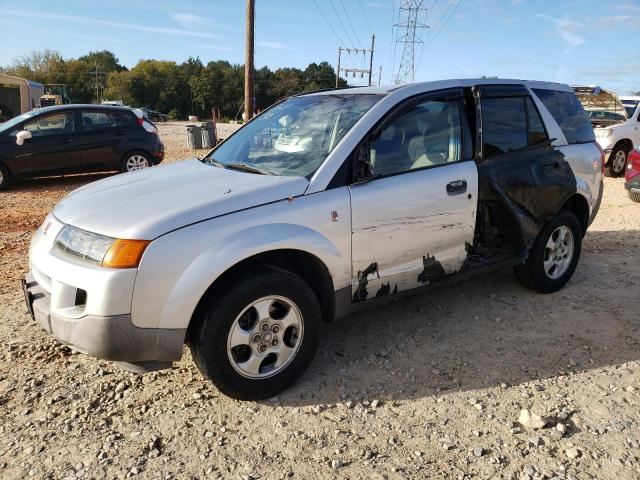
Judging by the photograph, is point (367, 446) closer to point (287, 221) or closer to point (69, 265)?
point (287, 221)

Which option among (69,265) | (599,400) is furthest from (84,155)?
(599,400)

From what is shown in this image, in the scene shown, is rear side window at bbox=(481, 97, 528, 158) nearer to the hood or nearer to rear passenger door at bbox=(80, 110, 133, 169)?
the hood

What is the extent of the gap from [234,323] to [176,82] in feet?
298

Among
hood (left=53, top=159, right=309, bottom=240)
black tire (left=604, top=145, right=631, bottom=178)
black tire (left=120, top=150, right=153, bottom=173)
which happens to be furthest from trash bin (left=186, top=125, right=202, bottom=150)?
hood (left=53, top=159, right=309, bottom=240)

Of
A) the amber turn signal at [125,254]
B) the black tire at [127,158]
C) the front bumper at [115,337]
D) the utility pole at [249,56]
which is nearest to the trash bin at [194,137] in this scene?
the utility pole at [249,56]

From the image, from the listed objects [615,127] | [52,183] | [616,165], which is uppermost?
[615,127]

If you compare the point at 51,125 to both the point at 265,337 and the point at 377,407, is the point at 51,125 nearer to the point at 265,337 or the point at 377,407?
the point at 265,337

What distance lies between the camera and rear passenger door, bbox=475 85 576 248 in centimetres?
398

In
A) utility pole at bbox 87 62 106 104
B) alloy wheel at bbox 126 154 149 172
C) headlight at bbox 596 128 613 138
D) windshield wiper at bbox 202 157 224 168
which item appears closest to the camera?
windshield wiper at bbox 202 157 224 168

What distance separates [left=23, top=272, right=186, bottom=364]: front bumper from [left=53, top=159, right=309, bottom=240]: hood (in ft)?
1.49

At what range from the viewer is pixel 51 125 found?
33.6 ft

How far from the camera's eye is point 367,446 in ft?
8.73

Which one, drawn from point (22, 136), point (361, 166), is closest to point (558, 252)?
point (361, 166)

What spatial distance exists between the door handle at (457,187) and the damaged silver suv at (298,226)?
0.01m
